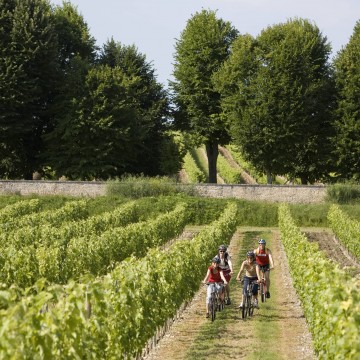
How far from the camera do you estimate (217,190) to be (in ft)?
177

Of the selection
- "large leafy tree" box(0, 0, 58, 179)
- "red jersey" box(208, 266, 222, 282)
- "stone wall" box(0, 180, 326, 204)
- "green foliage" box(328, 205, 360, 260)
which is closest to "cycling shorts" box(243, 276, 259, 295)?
"red jersey" box(208, 266, 222, 282)

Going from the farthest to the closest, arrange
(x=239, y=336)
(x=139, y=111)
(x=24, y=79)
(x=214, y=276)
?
(x=139, y=111)
(x=24, y=79)
(x=214, y=276)
(x=239, y=336)

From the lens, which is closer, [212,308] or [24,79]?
[212,308]

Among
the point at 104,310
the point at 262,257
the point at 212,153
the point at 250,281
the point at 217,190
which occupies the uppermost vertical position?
the point at 212,153

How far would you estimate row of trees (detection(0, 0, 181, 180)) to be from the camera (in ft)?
184

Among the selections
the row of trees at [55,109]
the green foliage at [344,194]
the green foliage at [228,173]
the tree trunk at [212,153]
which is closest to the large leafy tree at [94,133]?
the row of trees at [55,109]

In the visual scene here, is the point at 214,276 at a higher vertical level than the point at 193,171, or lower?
lower

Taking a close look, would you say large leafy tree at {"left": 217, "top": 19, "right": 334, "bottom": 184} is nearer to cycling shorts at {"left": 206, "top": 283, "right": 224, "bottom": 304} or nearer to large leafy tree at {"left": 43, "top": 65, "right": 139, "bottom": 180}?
large leafy tree at {"left": 43, "top": 65, "right": 139, "bottom": 180}

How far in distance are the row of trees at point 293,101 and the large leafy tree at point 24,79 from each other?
12.1 m

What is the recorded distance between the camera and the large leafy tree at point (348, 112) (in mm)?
56375

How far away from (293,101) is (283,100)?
0.73 m

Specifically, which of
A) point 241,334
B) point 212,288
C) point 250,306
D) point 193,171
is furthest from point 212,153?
point 241,334

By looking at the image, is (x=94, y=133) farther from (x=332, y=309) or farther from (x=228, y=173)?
(x=332, y=309)

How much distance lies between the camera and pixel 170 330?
64.9ft
